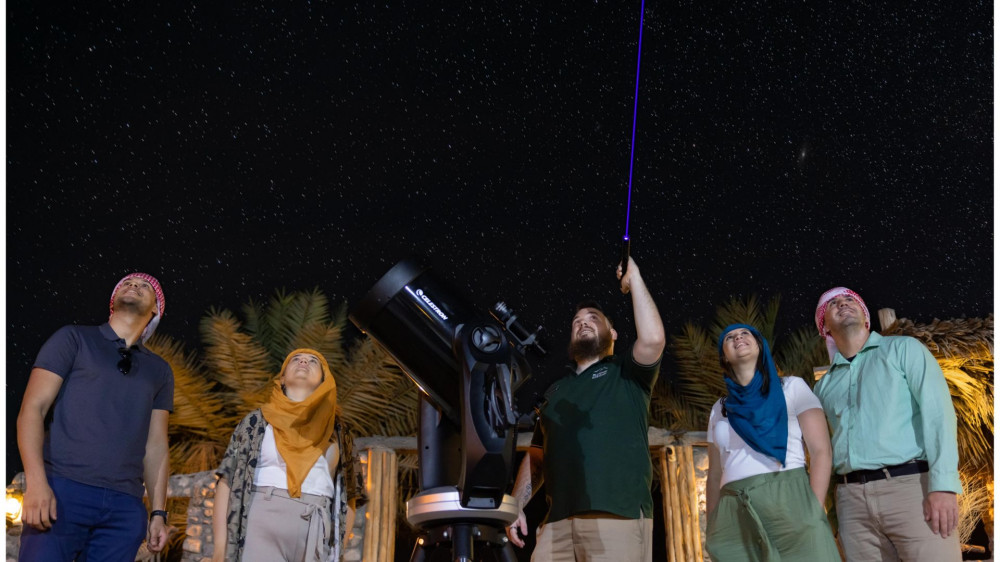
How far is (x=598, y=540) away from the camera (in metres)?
3.08

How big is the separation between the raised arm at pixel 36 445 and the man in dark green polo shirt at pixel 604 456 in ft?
5.81

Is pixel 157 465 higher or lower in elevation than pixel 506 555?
higher

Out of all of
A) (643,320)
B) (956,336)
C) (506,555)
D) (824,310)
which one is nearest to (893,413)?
(824,310)

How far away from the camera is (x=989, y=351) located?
620cm

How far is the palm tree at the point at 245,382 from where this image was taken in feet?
23.8

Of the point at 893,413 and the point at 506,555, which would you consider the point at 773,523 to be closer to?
the point at 893,413

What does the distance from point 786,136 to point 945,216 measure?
1.53m

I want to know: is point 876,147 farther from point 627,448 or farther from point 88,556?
point 88,556

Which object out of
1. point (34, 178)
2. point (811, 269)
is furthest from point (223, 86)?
point (811, 269)

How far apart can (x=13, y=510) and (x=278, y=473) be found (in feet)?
11.1

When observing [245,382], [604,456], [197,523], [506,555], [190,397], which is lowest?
[506,555]

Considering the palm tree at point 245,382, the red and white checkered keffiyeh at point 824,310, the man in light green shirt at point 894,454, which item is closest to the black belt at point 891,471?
the man in light green shirt at point 894,454

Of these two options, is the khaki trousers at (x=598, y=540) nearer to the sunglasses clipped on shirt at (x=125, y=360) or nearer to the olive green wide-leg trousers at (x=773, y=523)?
the olive green wide-leg trousers at (x=773, y=523)

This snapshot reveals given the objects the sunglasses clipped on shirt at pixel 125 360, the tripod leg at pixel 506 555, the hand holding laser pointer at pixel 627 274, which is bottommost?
the tripod leg at pixel 506 555
